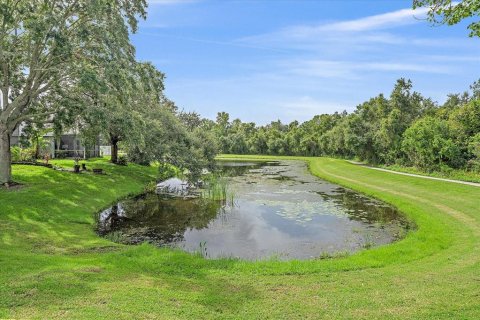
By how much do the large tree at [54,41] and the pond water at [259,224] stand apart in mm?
8536

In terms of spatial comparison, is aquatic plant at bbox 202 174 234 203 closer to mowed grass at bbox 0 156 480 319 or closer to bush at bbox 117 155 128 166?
mowed grass at bbox 0 156 480 319

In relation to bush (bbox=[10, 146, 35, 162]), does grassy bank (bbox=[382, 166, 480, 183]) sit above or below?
below

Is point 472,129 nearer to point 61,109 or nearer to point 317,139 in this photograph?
point 61,109

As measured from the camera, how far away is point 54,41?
19.8 meters

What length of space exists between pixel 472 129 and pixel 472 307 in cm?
3565

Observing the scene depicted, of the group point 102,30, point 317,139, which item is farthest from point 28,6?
point 317,139

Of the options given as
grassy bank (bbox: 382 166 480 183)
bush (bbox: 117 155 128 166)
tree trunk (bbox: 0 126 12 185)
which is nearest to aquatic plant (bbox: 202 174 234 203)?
tree trunk (bbox: 0 126 12 185)

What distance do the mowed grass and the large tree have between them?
26.3 ft

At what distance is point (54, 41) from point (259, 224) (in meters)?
15.0

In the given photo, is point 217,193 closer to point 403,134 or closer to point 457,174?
point 457,174

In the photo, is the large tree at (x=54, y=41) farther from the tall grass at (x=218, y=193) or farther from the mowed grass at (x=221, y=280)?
the tall grass at (x=218, y=193)

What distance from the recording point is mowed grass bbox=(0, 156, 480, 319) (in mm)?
7227

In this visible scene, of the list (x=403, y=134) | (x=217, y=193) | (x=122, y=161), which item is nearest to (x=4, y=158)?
(x=217, y=193)

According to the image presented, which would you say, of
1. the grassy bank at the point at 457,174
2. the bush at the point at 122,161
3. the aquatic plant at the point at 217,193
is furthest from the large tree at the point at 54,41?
the grassy bank at the point at 457,174
